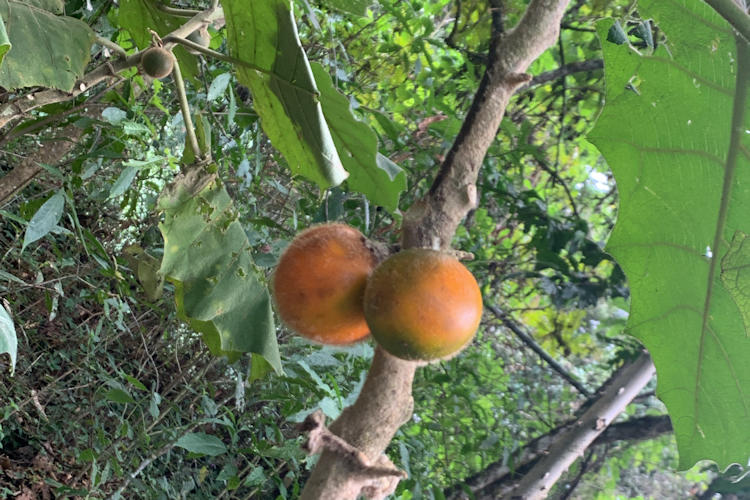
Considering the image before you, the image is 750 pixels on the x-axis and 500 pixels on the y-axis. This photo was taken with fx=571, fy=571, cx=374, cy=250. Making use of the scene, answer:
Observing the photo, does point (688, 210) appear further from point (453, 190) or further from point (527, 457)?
point (527, 457)

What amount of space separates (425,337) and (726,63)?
621 mm

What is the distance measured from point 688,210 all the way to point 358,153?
1.82 feet

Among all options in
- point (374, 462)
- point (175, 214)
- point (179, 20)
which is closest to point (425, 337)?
point (374, 462)

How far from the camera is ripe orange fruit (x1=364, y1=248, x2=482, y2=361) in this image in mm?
735

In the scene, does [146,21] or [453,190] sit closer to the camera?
[453,190]

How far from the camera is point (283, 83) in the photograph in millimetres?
944

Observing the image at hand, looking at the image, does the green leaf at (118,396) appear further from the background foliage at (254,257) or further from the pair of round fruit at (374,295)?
the pair of round fruit at (374,295)

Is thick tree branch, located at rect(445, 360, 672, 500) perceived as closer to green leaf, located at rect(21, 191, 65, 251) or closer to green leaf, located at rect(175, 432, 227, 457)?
green leaf, located at rect(175, 432, 227, 457)

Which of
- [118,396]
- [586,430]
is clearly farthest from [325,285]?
[586,430]

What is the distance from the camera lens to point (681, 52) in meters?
0.87

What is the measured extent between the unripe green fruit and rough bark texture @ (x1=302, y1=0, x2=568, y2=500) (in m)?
0.41

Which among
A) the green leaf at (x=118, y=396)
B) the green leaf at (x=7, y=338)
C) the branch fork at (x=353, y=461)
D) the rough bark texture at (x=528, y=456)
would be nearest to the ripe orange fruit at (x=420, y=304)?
the branch fork at (x=353, y=461)

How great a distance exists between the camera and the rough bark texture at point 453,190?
2.15 feet

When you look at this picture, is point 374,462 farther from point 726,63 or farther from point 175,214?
point 726,63
